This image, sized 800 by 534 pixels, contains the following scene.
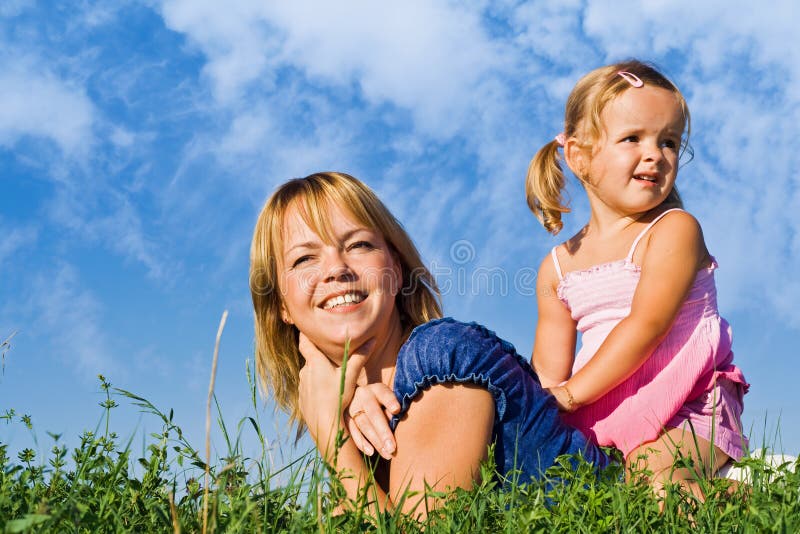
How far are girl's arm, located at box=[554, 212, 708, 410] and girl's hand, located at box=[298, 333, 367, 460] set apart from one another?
1058 millimetres

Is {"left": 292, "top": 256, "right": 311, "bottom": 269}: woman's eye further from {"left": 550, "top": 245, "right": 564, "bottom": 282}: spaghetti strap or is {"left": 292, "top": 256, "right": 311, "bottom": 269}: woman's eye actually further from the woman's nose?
{"left": 550, "top": 245, "right": 564, "bottom": 282}: spaghetti strap

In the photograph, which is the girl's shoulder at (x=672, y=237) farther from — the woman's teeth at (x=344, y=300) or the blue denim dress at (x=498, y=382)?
the woman's teeth at (x=344, y=300)

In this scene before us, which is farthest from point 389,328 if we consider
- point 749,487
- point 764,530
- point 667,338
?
point 764,530

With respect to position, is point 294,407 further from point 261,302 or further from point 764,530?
point 764,530

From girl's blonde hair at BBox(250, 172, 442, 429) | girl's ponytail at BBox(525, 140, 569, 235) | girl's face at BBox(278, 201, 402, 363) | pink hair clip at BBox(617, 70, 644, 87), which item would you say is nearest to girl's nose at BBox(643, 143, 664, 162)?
pink hair clip at BBox(617, 70, 644, 87)

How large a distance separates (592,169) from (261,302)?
2174mm

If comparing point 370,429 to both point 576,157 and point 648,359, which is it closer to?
point 648,359

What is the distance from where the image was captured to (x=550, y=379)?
190 inches

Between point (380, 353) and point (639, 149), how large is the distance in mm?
1886

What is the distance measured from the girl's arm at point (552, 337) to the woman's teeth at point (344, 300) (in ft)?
4.49

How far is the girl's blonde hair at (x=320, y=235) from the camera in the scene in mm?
4371

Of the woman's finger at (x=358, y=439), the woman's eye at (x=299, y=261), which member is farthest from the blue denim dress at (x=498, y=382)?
the woman's eye at (x=299, y=261)

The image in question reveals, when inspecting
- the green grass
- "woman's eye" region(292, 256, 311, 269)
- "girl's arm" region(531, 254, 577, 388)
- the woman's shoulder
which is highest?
"woman's eye" region(292, 256, 311, 269)

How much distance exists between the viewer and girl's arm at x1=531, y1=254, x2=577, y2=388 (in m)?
4.82
